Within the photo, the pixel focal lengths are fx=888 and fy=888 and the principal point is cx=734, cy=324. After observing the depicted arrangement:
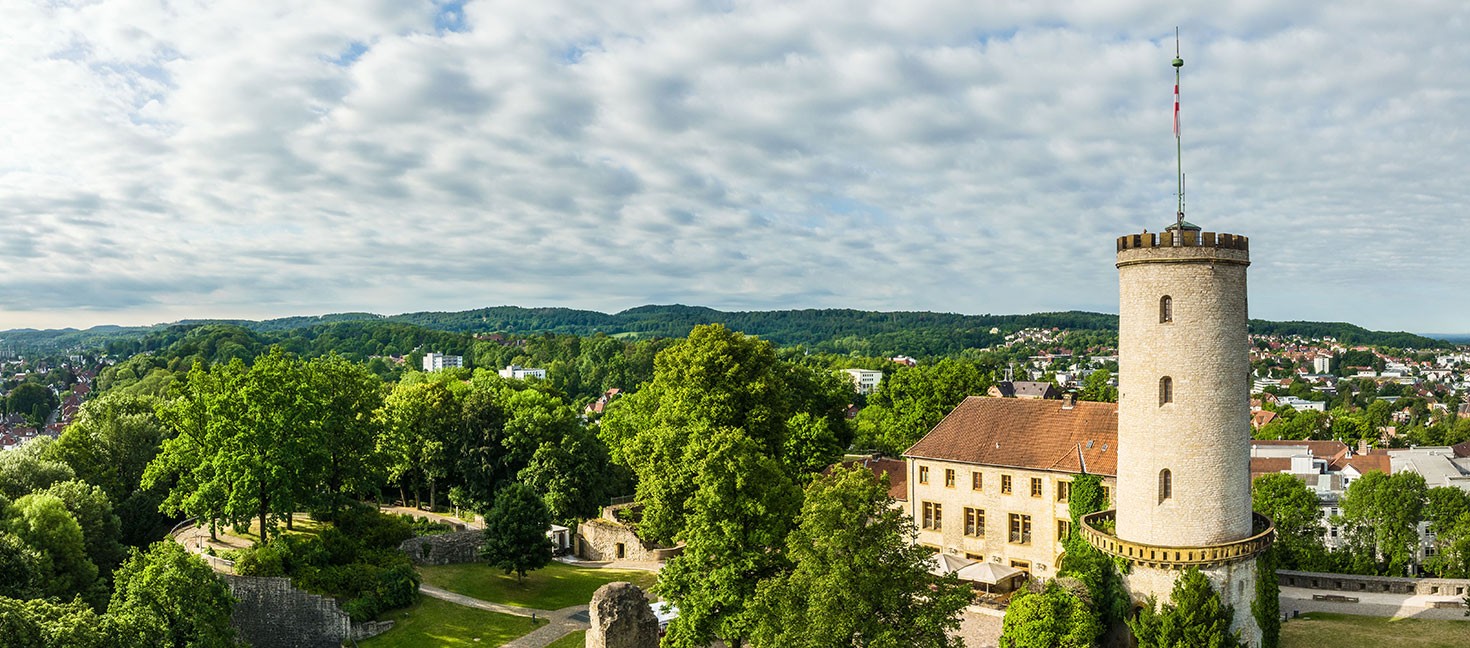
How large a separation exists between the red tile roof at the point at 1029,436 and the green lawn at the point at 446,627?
1850 centimetres

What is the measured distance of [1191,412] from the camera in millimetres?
24844

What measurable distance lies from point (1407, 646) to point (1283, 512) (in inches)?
446

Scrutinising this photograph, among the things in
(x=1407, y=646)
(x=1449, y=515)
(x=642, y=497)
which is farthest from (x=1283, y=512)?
(x=642, y=497)

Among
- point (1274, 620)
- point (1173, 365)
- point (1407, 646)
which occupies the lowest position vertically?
point (1407, 646)

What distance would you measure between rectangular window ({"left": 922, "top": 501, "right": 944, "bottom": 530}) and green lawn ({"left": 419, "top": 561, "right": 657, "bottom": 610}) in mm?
12300

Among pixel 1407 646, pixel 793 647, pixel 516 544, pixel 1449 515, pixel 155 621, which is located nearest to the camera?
pixel 793 647

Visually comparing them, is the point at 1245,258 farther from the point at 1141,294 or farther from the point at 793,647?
the point at 793,647

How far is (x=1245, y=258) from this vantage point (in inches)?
987

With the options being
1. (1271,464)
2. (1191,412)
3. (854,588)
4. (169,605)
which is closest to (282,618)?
(169,605)

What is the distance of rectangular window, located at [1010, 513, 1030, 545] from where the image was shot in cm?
3609

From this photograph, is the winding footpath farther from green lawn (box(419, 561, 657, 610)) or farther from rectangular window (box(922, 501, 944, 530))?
rectangular window (box(922, 501, 944, 530))

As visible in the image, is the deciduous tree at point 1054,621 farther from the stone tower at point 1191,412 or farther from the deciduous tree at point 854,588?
the deciduous tree at point 854,588

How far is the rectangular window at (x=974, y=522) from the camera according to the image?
123 ft

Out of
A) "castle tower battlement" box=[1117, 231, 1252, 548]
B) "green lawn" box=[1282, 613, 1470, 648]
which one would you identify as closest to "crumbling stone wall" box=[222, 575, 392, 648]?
"castle tower battlement" box=[1117, 231, 1252, 548]
